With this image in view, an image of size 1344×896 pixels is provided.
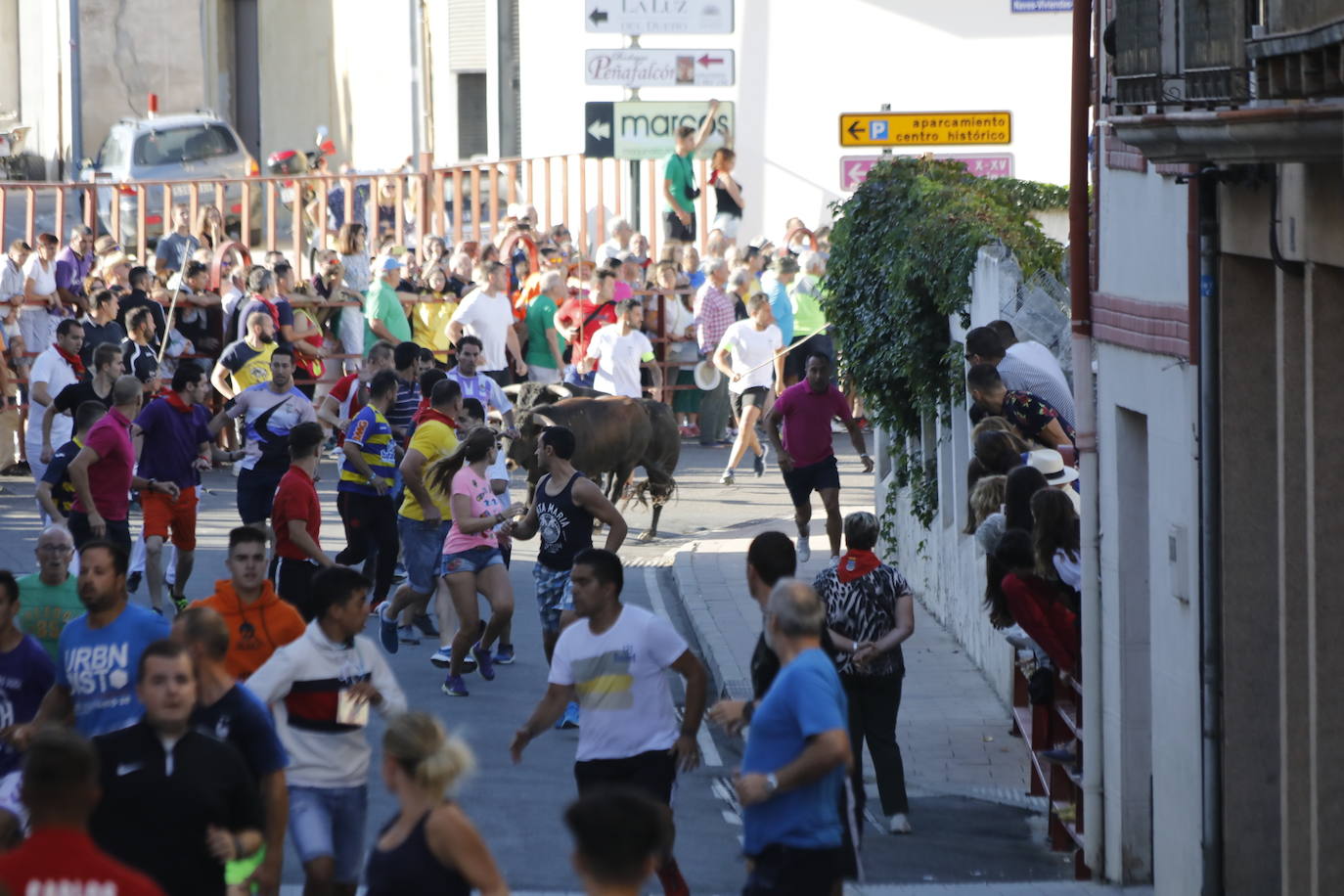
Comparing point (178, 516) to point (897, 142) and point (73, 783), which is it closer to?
point (897, 142)

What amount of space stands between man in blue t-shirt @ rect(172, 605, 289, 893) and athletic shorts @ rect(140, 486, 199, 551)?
7.13 meters

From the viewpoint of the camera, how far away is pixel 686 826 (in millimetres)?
10430

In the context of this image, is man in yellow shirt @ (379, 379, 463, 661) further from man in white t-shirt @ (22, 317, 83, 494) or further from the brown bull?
man in white t-shirt @ (22, 317, 83, 494)

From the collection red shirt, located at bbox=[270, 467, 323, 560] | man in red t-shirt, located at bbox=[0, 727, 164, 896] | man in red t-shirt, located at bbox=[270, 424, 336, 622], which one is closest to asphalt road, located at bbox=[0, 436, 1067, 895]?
man in red t-shirt, located at bbox=[270, 424, 336, 622]

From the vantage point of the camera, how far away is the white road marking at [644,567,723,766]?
11.8 meters

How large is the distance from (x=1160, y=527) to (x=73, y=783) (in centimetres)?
507

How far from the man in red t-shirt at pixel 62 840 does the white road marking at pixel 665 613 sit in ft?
18.8

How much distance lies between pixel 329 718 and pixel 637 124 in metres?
18.1

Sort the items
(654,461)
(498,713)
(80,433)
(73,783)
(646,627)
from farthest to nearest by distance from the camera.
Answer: (654,461) < (80,433) < (498,713) < (646,627) < (73,783)

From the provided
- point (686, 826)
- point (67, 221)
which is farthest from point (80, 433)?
point (67, 221)

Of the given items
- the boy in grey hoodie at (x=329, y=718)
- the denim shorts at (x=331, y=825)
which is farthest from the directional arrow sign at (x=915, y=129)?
the denim shorts at (x=331, y=825)

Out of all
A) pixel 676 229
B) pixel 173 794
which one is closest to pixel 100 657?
pixel 173 794

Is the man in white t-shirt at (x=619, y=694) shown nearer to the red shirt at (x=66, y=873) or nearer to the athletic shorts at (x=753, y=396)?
the red shirt at (x=66, y=873)

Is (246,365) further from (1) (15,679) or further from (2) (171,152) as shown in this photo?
(2) (171,152)
